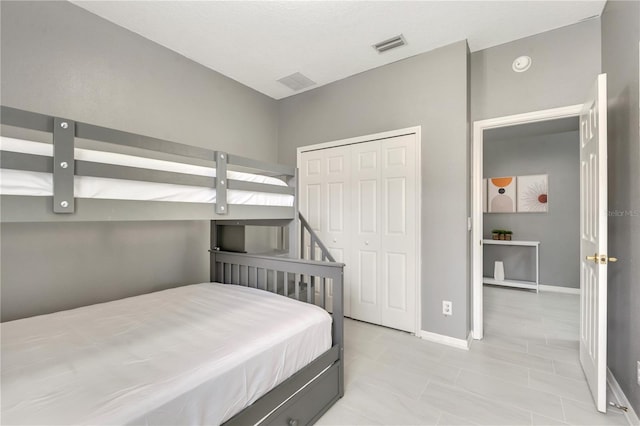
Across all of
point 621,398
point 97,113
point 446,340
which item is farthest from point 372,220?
point 97,113

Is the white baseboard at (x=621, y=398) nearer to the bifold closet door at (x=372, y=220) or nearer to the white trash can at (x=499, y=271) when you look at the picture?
the bifold closet door at (x=372, y=220)

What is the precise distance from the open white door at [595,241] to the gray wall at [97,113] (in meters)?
3.19

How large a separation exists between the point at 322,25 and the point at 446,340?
3.00 m

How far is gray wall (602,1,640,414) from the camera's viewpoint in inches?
65.0

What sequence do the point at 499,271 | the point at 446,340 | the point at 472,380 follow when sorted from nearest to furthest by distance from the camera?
the point at 472,380 → the point at 446,340 → the point at 499,271

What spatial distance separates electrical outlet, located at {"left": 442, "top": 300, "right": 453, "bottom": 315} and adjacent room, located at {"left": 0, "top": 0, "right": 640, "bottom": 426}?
0.17ft

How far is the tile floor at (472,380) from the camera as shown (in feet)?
5.56

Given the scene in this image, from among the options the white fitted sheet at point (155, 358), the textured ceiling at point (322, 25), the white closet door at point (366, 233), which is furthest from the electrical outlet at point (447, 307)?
the textured ceiling at point (322, 25)

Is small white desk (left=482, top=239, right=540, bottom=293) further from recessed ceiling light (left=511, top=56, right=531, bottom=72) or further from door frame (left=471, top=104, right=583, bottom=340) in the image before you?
recessed ceiling light (left=511, top=56, right=531, bottom=72)

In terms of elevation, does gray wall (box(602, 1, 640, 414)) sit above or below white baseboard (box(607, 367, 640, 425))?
above

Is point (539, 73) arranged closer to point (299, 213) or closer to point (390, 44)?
point (390, 44)

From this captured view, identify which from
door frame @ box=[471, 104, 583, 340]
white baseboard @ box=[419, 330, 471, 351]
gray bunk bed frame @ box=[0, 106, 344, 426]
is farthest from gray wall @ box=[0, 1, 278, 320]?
door frame @ box=[471, 104, 583, 340]

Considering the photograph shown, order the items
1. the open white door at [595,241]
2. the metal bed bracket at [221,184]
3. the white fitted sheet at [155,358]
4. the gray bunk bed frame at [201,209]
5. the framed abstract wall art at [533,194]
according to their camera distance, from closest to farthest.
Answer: the white fitted sheet at [155,358], the gray bunk bed frame at [201,209], the metal bed bracket at [221,184], the open white door at [595,241], the framed abstract wall art at [533,194]

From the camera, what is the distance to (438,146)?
107 inches
